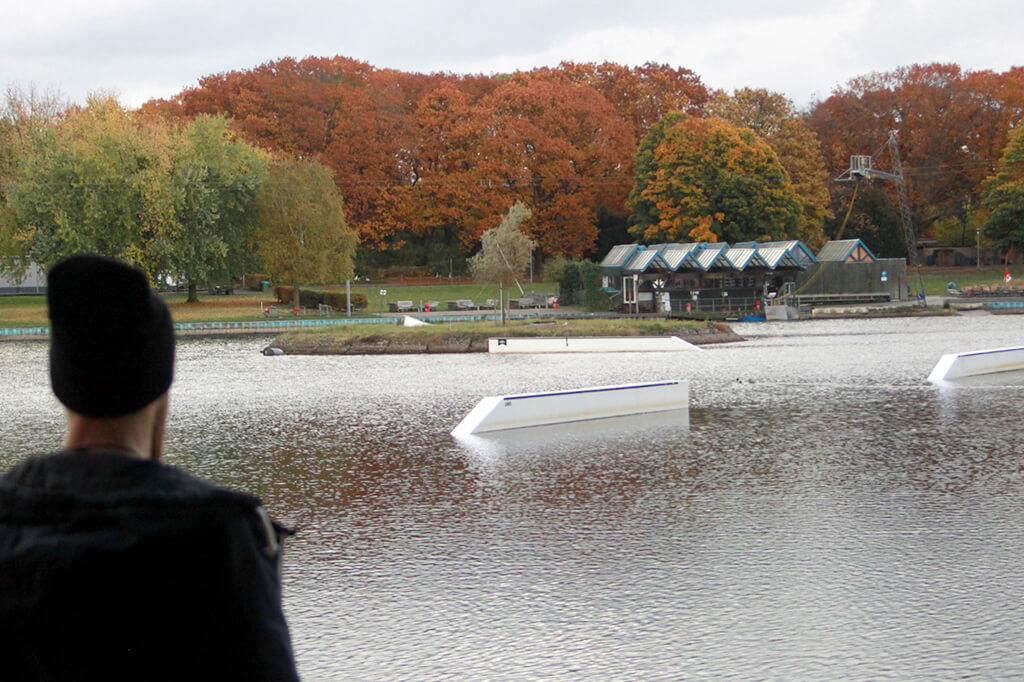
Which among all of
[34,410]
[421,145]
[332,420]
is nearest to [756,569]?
[332,420]

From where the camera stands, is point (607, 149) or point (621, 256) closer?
point (621, 256)

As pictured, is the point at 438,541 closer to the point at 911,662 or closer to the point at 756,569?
the point at 756,569

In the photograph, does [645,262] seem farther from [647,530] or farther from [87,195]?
[647,530]

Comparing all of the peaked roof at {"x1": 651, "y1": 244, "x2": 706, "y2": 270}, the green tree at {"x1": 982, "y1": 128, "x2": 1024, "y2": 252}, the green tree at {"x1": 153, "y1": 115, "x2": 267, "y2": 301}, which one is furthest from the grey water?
the green tree at {"x1": 982, "y1": 128, "x2": 1024, "y2": 252}

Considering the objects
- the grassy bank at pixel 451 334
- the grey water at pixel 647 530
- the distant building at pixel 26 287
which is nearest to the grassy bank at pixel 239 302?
the distant building at pixel 26 287

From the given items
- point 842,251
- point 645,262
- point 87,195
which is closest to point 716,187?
point 842,251

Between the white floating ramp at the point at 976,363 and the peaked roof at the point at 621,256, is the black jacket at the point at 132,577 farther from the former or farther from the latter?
the peaked roof at the point at 621,256

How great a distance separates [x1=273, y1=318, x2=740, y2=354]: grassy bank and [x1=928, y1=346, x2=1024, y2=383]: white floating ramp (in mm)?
13617

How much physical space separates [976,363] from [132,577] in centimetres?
2706

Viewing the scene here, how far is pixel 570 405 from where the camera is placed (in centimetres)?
1898

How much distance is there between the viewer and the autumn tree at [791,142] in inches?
3054

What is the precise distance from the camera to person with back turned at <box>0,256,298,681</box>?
1.98 metres

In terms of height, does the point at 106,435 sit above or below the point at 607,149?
below

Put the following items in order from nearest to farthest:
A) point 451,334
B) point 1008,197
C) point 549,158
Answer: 1. point 451,334
2. point 549,158
3. point 1008,197
